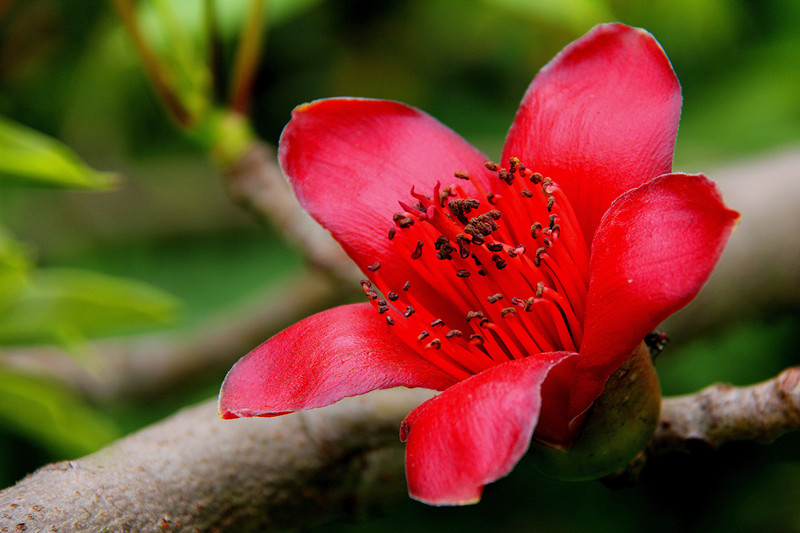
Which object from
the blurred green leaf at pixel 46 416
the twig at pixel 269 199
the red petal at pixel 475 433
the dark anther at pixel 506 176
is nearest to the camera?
the red petal at pixel 475 433

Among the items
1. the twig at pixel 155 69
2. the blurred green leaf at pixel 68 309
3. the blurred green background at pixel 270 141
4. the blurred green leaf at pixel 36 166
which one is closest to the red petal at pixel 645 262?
the blurred green background at pixel 270 141

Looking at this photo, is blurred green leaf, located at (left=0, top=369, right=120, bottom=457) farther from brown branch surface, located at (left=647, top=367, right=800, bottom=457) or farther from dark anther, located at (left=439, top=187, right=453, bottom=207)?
brown branch surface, located at (left=647, top=367, right=800, bottom=457)

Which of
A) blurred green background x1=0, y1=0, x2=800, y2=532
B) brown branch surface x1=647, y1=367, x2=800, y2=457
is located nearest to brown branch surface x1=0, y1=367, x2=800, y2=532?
brown branch surface x1=647, y1=367, x2=800, y2=457

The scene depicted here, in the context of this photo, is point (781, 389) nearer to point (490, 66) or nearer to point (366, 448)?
point (366, 448)

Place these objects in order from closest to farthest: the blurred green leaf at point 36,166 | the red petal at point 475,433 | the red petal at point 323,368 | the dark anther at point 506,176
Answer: the red petal at point 475,433 → the red petal at point 323,368 → the dark anther at point 506,176 → the blurred green leaf at point 36,166

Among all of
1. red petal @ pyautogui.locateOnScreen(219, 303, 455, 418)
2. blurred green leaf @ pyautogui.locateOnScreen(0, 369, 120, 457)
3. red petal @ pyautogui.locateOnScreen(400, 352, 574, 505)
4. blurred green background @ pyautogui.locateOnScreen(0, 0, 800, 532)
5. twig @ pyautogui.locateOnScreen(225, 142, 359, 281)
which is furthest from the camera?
twig @ pyautogui.locateOnScreen(225, 142, 359, 281)

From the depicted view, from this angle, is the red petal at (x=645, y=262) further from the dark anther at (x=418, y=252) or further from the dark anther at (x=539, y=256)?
the dark anther at (x=418, y=252)

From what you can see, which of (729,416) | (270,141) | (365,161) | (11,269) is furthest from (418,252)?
(270,141)
